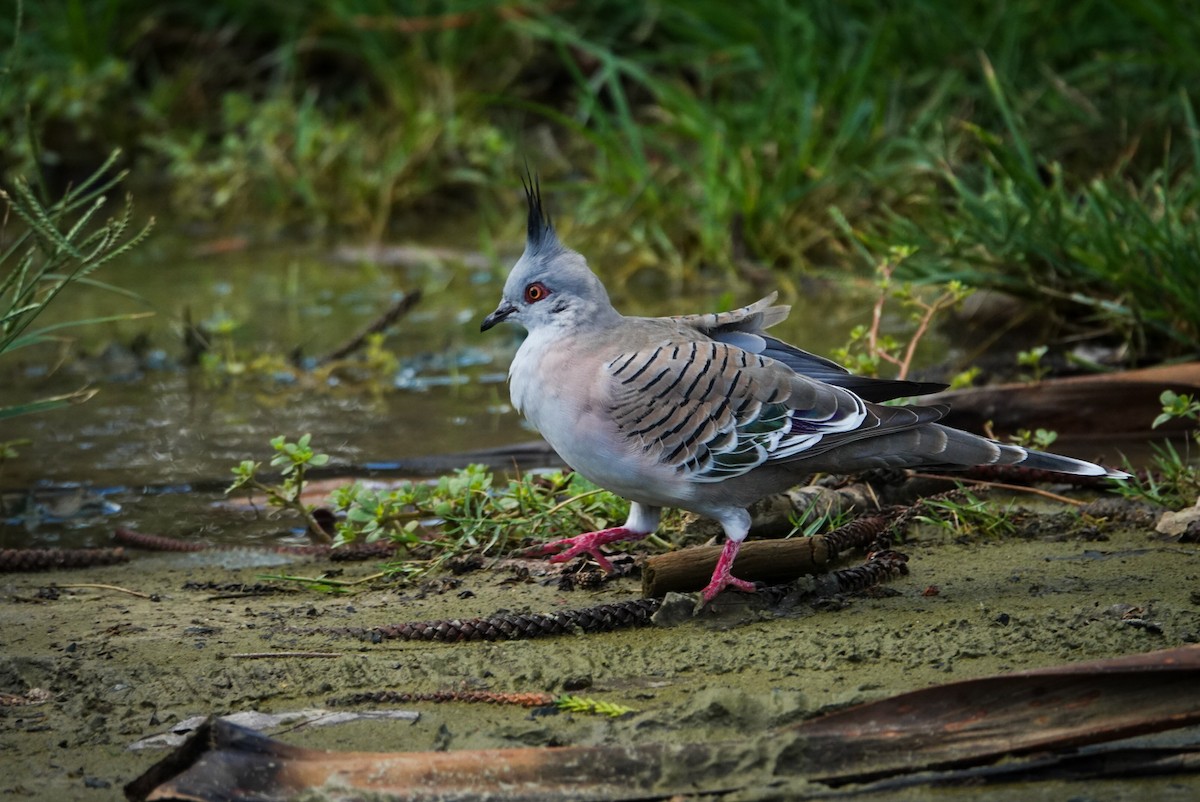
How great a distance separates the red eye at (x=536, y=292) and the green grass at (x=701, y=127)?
63.9 inches


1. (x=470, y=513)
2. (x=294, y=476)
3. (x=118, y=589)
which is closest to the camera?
(x=118, y=589)

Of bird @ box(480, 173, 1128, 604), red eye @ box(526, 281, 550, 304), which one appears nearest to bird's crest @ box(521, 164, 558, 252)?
red eye @ box(526, 281, 550, 304)

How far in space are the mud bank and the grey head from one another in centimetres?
67

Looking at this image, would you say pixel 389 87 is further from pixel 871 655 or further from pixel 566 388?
pixel 871 655

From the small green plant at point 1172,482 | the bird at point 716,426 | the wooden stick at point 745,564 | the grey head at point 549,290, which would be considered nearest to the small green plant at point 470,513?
the bird at point 716,426

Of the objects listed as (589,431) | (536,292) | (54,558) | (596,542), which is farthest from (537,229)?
(54,558)

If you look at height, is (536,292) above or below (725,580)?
above

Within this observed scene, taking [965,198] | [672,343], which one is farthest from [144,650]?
[965,198]

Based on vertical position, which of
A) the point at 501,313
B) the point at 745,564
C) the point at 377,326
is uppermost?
the point at 501,313

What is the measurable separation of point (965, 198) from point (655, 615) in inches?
107

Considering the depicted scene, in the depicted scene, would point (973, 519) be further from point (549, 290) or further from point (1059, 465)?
point (549, 290)

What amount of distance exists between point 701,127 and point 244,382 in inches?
98.5

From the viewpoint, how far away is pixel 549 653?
3051mm

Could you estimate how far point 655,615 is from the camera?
3.28 m
